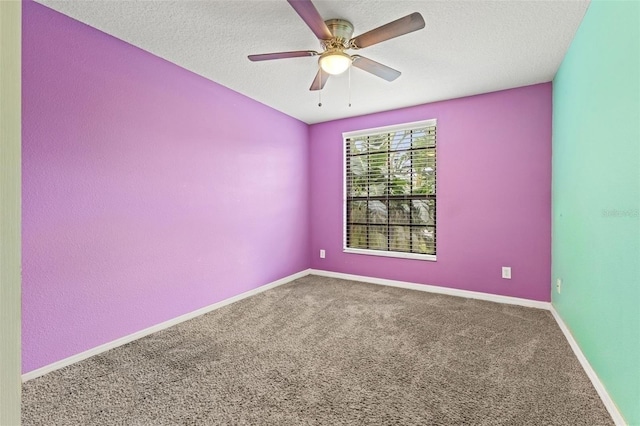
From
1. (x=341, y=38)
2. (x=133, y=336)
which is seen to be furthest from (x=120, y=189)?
(x=341, y=38)

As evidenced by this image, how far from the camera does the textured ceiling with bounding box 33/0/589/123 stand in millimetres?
1968

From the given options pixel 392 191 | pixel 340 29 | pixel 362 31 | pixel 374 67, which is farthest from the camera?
pixel 392 191

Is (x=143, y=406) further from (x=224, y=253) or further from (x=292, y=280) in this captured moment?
(x=292, y=280)

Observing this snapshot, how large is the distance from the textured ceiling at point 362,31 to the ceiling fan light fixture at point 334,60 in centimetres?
23

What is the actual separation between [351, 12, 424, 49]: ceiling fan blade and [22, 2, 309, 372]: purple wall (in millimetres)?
1755

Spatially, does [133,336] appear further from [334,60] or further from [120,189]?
[334,60]

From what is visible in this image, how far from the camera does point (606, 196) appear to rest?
1693 mm

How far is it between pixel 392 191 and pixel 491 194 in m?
1.18

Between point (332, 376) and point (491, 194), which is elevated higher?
point (491, 194)

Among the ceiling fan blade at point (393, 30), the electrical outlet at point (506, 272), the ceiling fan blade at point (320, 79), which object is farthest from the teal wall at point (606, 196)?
the ceiling fan blade at point (320, 79)

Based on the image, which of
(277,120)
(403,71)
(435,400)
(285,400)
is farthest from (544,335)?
(277,120)

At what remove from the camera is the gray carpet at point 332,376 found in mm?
1573

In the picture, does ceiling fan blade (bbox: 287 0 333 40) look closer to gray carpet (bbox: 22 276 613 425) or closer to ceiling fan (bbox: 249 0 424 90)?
ceiling fan (bbox: 249 0 424 90)

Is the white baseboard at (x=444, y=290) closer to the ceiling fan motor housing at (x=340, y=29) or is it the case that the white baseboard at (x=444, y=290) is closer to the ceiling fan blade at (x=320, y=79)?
the ceiling fan blade at (x=320, y=79)
